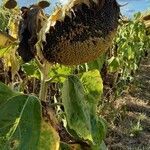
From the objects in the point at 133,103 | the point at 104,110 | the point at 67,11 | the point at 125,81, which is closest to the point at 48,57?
the point at 67,11

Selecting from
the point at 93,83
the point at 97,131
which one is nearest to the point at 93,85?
the point at 93,83

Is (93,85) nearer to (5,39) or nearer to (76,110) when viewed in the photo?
(76,110)

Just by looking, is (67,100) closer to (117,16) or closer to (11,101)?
(11,101)

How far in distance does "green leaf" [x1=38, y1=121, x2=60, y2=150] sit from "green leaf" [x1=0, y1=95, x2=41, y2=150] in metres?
0.01

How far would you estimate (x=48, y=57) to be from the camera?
1.26 metres

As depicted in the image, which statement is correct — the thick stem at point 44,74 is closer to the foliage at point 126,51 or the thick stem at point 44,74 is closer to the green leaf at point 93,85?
the green leaf at point 93,85

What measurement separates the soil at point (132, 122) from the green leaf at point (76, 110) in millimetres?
2429

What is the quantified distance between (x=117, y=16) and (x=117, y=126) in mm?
3100

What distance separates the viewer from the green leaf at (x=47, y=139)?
140 cm

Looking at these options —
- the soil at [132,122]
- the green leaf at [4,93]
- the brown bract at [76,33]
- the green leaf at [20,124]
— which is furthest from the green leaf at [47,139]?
the soil at [132,122]

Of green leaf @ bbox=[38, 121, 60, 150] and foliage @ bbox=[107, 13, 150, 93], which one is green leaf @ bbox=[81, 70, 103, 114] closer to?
green leaf @ bbox=[38, 121, 60, 150]

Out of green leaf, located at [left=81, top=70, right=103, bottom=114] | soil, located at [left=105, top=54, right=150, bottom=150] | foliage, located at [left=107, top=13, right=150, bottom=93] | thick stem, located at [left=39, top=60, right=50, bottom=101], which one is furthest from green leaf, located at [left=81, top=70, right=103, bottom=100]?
foliage, located at [left=107, top=13, right=150, bottom=93]

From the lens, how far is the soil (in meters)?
4.00

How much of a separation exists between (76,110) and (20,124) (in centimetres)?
14
